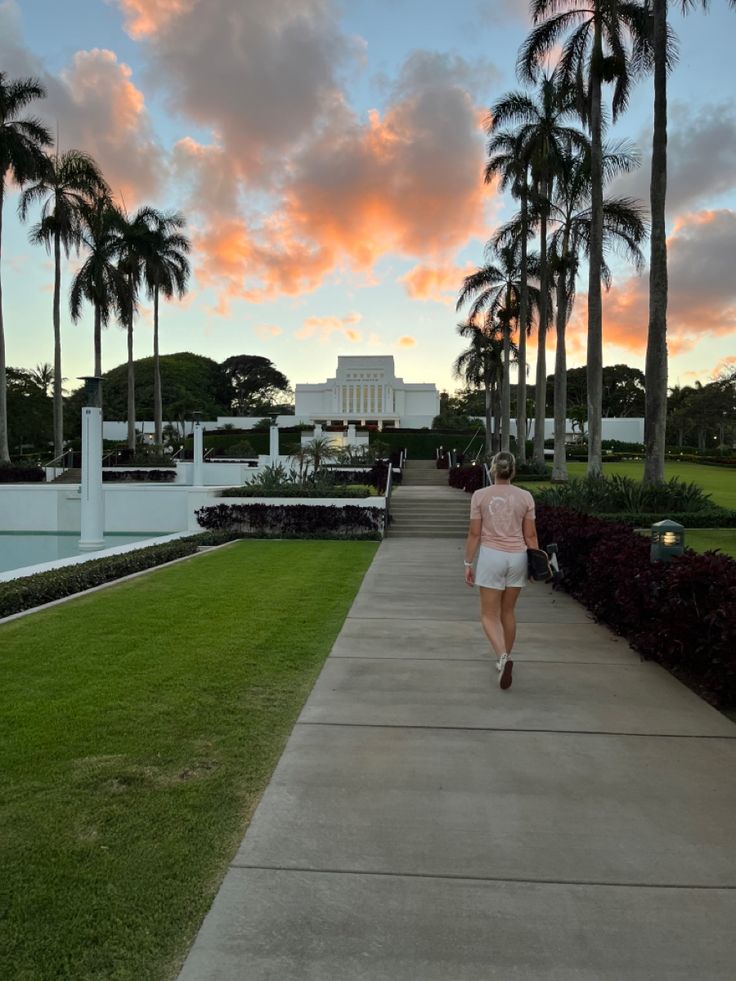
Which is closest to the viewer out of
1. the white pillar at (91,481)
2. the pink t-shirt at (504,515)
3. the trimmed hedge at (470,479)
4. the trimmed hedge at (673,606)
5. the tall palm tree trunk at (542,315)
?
the trimmed hedge at (673,606)

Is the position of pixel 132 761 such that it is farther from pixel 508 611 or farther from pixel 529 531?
pixel 529 531

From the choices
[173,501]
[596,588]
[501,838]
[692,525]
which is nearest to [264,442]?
[173,501]

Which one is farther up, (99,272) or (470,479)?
(99,272)

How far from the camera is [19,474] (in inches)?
1236

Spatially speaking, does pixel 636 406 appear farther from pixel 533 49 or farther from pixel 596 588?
pixel 596 588

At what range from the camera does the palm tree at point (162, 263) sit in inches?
1617

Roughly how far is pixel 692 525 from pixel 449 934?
1476cm

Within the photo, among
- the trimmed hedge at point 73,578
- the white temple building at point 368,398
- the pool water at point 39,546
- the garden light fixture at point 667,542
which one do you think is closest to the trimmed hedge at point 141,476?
the pool water at point 39,546

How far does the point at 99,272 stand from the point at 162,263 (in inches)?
213

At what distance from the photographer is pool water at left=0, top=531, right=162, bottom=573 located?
1498 cm

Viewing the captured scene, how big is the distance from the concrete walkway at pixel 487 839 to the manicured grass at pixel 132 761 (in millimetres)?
195

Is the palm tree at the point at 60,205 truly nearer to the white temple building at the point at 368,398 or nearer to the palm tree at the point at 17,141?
the palm tree at the point at 17,141

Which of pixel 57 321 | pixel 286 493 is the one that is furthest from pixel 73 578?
pixel 57 321

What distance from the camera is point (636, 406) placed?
9206 cm
